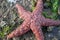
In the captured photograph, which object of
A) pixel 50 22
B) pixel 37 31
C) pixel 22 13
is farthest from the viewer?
pixel 22 13

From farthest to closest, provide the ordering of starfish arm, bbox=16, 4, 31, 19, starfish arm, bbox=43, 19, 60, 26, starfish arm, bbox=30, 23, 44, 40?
starfish arm, bbox=16, 4, 31, 19, starfish arm, bbox=43, 19, 60, 26, starfish arm, bbox=30, 23, 44, 40

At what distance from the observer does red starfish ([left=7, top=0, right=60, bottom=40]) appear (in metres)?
3.01

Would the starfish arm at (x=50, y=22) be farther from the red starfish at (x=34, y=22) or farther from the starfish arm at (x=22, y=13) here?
the starfish arm at (x=22, y=13)

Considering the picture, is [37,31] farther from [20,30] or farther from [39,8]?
[39,8]

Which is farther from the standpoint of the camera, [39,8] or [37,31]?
[39,8]

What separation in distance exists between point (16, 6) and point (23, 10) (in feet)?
0.72

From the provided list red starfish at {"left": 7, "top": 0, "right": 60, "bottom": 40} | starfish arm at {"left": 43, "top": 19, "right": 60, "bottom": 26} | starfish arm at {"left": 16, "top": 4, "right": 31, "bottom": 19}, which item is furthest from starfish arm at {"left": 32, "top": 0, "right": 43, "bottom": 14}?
starfish arm at {"left": 43, "top": 19, "right": 60, "bottom": 26}

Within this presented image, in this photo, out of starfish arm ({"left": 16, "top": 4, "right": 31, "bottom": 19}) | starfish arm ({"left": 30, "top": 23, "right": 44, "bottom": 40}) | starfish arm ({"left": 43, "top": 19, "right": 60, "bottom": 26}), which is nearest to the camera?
starfish arm ({"left": 30, "top": 23, "right": 44, "bottom": 40})

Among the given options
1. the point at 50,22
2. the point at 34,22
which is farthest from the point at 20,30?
the point at 50,22

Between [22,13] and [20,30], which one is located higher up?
[22,13]

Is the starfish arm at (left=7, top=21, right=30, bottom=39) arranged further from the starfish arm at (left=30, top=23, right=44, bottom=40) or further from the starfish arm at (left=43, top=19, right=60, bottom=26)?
the starfish arm at (left=43, top=19, right=60, bottom=26)

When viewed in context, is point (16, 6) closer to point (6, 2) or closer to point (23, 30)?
point (6, 2)

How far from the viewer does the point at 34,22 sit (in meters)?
3.11

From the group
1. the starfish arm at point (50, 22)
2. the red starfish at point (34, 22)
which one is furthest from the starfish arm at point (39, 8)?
the starfish arm at point (50, 22)
